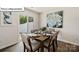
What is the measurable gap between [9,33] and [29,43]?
264 mm

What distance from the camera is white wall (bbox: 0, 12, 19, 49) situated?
1.24 metres

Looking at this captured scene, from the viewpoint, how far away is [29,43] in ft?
4.26

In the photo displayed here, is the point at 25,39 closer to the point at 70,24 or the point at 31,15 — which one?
the point at 31,15

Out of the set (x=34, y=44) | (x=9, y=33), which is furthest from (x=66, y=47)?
(x=9, y=33)

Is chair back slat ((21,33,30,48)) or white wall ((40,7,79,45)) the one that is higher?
white wall ((40,7,79,45))

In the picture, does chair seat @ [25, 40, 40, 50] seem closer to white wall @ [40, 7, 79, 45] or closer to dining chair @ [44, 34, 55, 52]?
dining chair @ [44, 34, 55, 52]

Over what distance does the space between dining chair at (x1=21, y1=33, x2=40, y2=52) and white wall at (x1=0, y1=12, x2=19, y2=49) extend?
3.7 inches

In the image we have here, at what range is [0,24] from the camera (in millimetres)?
1213

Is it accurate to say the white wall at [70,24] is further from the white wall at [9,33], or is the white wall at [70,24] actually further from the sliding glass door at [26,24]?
the white wall at [9,33]

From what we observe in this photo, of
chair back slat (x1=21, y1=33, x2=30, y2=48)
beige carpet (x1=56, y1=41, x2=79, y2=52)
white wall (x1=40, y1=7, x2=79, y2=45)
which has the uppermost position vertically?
white wall (x1=40, y1=7, x2=79, y2=45)

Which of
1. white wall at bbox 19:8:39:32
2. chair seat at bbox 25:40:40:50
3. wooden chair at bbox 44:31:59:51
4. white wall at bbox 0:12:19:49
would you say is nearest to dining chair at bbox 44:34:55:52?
wooden chair at bbox 44:31:59:51
